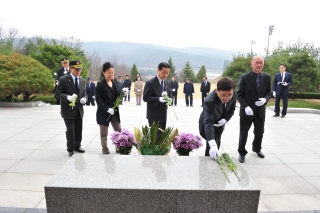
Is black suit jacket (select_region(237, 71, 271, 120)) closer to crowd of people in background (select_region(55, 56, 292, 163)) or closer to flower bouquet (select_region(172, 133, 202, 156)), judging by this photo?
crowd of people in background (select_region(55, 56, 292, 163))

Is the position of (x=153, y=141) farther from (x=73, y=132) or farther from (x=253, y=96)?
(x=253, y=96)

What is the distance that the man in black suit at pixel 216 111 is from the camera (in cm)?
294

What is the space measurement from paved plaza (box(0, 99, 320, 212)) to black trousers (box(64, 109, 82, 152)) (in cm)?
23

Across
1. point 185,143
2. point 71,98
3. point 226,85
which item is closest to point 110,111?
point 71,98

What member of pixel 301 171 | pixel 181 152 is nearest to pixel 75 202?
pixel 181 152

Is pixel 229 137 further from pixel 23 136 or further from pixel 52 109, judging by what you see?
pixel 52 109

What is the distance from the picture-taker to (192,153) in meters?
5.14

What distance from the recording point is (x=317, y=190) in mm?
3736

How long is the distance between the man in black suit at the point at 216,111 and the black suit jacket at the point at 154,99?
1000 mm

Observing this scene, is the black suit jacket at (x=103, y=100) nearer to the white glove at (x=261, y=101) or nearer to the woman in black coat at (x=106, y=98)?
the woman in black coat at (x=106, y=98)

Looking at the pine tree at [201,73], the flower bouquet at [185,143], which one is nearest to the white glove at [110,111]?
the flower bouquet at [185,143]

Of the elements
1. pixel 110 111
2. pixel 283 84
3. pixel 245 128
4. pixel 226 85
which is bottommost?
pixel 245 128

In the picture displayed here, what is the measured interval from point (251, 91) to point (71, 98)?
3.01 m

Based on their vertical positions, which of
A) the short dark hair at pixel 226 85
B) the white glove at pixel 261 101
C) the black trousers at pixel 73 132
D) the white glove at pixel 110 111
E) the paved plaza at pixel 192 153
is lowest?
the paved plaza at pixel 192 153
